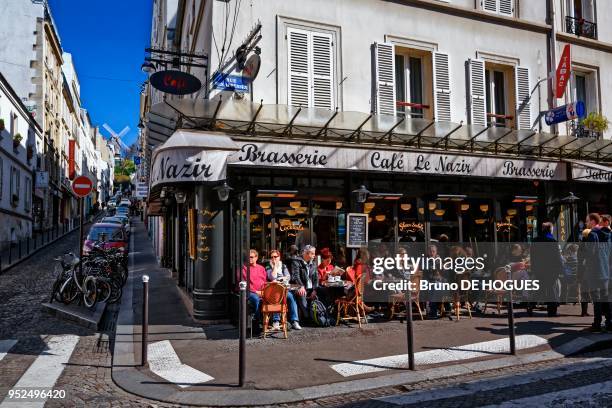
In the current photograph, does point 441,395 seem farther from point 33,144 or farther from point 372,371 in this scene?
point 33,144

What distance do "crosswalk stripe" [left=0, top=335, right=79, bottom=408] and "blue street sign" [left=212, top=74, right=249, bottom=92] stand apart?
536 centimetres

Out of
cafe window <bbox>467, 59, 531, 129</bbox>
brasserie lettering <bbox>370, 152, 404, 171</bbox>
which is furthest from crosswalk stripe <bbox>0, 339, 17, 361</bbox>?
cafe window <bbox>467, 59, 531, 129</bbox>

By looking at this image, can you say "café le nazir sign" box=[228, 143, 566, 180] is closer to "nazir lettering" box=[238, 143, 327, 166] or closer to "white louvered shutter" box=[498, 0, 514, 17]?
"nazir lettering" box=[238, 143, 327, 166]

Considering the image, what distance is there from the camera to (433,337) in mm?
8102

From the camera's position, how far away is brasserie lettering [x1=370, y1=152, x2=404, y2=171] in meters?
10.6

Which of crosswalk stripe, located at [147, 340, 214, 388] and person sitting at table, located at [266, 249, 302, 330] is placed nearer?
crosswalk stripe, located at [147, 340, 214, 388]

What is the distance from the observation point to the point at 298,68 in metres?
10.8

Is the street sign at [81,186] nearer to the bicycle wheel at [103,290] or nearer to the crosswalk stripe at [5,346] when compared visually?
the bicycle wheel at [103,290]

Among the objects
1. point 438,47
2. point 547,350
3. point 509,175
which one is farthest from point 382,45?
point 547,350

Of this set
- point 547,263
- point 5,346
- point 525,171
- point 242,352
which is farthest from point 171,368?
point 525,171

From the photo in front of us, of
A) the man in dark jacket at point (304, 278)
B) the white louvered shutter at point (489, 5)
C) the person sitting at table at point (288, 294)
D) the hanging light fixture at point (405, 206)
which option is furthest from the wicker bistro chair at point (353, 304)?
the white louvered shutter at point (489, 5)

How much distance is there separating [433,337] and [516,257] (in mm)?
3532

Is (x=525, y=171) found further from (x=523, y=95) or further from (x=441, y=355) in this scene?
(x=441, y=355)

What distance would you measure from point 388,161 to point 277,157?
8.33ft
